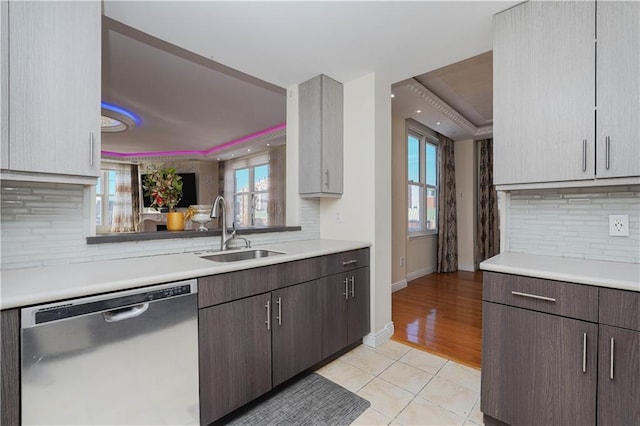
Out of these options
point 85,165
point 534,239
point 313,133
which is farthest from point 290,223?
point 534,239

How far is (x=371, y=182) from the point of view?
256 cm

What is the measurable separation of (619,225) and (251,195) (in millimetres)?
6414

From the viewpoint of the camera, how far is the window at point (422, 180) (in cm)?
486

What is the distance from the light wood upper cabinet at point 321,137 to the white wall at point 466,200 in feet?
12.4

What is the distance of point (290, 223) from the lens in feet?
9.39

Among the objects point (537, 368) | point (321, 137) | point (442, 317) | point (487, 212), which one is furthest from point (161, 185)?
point (487, 212)

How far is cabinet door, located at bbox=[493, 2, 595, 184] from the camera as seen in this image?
1.52m

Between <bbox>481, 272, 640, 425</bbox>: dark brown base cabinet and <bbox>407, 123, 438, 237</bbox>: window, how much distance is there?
3.27 meters

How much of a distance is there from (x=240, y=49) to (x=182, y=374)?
6.94 ft

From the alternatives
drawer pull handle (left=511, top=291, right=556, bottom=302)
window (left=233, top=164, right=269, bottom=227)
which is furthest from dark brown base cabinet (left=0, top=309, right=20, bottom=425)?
window (left=233, top=164, right=269, bottom=227)

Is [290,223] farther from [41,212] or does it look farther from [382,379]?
[41,212]

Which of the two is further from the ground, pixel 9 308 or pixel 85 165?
pixel 85 165

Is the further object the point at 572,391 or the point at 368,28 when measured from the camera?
the point at 368,28

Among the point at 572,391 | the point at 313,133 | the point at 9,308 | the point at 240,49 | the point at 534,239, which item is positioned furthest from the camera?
the point at 313,133
